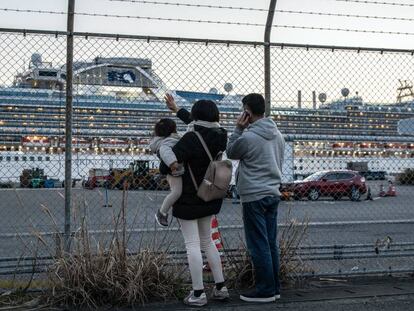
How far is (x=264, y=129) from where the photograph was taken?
16.6 feet

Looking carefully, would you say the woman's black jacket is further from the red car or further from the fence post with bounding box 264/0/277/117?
the red car

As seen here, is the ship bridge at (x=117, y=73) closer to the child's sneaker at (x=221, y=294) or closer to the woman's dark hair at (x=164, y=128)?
the woman's dark hair at (x=164, y=128)

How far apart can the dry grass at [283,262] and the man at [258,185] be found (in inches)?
16.8

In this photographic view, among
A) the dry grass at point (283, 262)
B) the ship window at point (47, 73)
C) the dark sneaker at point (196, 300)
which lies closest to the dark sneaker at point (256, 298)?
the dark sneaker at point (196, 300)

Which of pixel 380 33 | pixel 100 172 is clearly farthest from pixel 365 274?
pixel 100 172

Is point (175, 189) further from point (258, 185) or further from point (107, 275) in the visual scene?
point (107, 275)

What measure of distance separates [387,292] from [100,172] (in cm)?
714

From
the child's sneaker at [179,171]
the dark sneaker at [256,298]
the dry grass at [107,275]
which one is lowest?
the dark sneaker at [256,298]

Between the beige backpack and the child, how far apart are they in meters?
0.14

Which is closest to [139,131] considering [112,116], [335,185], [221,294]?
[112,116]

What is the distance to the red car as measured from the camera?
2195 centimetres

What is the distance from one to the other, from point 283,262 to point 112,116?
13.5 feet

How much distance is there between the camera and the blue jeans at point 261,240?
4926mm

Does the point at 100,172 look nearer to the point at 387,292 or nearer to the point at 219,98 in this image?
the point at 219,98
